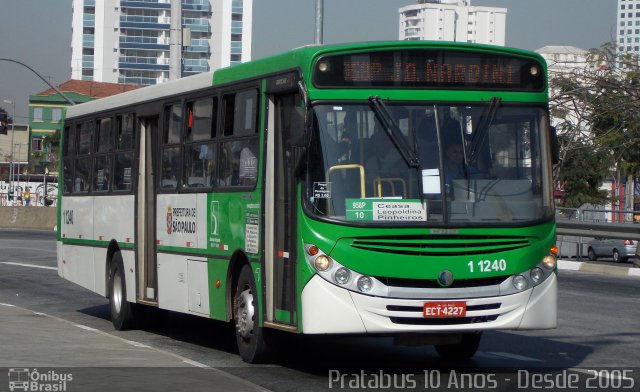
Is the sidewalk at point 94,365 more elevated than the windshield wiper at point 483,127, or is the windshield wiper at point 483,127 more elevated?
the windshield wiper at point 483,127

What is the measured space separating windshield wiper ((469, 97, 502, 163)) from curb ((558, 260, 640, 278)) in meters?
15.4

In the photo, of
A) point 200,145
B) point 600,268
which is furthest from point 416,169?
point 600,268

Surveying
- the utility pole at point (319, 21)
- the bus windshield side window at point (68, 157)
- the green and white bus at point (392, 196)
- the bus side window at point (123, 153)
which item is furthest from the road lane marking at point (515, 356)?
the utility pole at point (319, 21)

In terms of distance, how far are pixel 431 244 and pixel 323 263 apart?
36.6 inches

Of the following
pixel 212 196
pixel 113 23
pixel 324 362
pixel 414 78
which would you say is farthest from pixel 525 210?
pixel 113 23

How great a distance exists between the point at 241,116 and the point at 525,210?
3.16 metres

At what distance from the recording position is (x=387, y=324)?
9.98m

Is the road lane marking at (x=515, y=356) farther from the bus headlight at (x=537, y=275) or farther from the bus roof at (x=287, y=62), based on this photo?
the bus roof at (x=287, y=62)

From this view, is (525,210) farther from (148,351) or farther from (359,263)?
(148,351)

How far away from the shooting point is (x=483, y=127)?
415 inches

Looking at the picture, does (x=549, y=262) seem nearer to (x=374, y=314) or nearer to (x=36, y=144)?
(x=374, y=314)

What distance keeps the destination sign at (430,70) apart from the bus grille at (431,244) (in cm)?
138

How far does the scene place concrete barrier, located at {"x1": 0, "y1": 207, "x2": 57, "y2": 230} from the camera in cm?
6112

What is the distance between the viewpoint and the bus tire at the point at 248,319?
11.4 m
